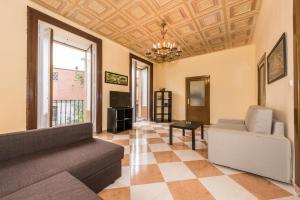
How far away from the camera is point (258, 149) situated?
183 cm

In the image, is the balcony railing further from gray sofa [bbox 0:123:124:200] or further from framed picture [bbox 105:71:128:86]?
gray sofa [bbox 0:123:124:200]

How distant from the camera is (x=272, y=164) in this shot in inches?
68.2

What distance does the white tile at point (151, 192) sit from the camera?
147 centimetres

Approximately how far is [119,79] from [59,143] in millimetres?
3385

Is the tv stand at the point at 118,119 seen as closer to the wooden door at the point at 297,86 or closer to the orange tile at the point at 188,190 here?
the orange tile at the point at 188,190

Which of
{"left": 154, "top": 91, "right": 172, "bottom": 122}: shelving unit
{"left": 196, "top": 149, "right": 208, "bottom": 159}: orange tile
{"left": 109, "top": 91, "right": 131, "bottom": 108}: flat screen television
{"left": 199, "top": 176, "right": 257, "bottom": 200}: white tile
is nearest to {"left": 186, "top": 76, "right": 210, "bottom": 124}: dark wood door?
{"left": 154, "top": 91, "right": 172, "bottom": 122}: shelving unit

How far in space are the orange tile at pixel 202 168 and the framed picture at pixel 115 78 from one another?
339 cm

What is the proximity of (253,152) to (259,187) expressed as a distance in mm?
416

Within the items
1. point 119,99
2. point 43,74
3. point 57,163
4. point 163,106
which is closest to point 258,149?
point 57,163

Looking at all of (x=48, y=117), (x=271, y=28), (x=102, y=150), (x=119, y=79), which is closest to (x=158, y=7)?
(x=271, y=28)

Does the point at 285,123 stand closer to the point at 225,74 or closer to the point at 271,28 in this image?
the point at 271,28

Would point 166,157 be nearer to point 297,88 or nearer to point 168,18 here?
point 297,88

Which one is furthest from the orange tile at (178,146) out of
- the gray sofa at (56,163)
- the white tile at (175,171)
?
the gray sofa at (56,163)

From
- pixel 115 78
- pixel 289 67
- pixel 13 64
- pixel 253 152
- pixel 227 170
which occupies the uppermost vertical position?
pixel 115 78
